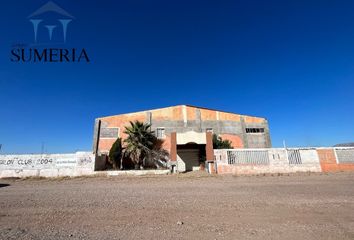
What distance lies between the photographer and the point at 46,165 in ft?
58.4

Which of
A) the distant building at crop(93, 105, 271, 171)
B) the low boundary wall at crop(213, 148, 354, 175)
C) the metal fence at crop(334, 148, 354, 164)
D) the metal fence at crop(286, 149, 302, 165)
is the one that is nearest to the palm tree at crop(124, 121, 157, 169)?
the distant building at crop(93, 105, 271, 171)

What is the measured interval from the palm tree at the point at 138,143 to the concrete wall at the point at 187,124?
229cm

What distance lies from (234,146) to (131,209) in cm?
2184

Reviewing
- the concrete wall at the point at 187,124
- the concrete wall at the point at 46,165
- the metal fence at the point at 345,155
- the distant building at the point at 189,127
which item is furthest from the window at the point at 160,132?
the metal fence at the point at 345,155

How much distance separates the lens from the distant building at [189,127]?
79.6 feet

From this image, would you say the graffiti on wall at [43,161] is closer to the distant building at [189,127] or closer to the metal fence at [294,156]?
the distant building at [189,127]

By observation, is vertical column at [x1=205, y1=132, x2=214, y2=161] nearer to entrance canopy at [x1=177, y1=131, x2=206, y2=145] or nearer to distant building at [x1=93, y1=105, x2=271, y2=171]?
entrance canopy at [x1=177, y1=131, x2=206, y2=145]

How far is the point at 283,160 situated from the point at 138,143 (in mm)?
15556

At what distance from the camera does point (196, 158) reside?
24469mm

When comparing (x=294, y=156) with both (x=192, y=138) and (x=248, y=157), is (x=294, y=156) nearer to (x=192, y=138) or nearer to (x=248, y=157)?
(x=248, y=157)

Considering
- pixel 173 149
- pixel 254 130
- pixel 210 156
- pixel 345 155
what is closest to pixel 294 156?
pixel 345 155

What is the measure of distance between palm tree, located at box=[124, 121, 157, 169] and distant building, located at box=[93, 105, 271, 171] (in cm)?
224

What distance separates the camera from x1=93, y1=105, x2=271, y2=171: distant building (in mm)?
24250

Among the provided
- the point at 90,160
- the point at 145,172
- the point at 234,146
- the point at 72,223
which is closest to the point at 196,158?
the point at 234,146
